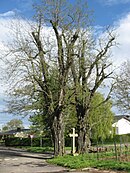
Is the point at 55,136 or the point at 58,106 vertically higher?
the point at 58,106

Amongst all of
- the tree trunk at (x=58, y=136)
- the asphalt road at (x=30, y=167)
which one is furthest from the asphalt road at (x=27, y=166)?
the tree trunk at (x=58, y=136)

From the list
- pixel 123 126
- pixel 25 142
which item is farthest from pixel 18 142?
pixel 123 126

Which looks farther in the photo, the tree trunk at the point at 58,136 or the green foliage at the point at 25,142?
the green foliage at the point at 25,142

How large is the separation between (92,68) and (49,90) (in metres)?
4.44

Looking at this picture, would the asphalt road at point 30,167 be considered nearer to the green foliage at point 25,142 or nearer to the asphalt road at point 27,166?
the asphalt road at point 27,166

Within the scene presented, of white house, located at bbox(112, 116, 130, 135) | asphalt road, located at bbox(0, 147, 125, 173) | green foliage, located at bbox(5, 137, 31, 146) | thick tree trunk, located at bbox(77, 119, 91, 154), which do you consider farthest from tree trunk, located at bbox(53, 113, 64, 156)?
white house, located at bbox(112, 116, 130, 135)

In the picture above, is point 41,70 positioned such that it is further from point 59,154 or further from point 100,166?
point 100,166

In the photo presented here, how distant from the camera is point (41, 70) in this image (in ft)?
91.5

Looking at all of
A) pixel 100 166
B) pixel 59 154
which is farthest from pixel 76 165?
pixel 59 154

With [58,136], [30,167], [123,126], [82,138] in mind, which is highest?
[123,126]

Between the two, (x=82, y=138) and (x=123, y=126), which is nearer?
(x=82, y=138)

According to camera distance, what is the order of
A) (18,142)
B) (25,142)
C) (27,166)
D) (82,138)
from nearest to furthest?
1. (27,166)
2. (82,138)
3. (25,142)
4. (18,142)

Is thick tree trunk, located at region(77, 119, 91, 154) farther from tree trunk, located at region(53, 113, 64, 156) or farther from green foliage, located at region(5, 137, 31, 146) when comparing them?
green foliage, located at region(5, 137, 31, 146)

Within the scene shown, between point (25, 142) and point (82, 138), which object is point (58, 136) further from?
point (25, 142)
